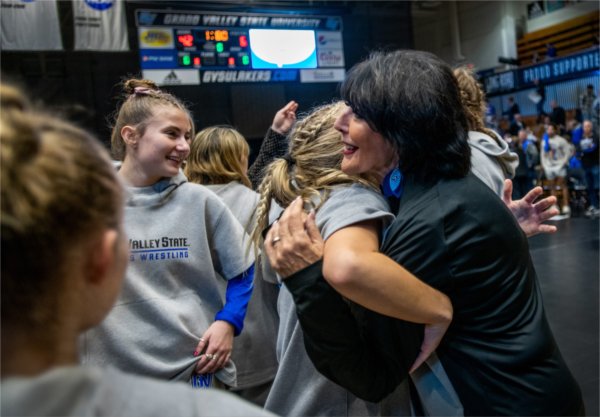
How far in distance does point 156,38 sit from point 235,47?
1.24 m

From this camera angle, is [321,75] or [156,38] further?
[321,75]

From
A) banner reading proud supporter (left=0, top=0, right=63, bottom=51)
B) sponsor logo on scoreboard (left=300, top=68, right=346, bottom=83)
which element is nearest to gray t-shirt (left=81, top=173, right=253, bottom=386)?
banner reading proud supporter (left=0, top=0, right=63, bottom=51)

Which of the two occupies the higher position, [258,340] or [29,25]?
[29,25]

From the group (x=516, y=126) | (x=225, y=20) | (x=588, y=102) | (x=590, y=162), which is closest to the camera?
(x=225, y=20)

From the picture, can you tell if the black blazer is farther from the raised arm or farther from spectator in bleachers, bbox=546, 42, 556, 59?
spectator in bleachers, bbox=546, 42, 556, 59

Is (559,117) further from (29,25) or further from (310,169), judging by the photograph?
(310,169)

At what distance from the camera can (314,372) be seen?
1193mm

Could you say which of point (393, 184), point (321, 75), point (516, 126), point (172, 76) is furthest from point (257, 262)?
point (516, 126)

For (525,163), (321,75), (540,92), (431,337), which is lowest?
(431,337)

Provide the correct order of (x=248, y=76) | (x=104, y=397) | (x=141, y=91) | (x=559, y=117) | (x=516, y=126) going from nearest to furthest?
(x=104, y=397) < (x=141, y=91) < (x=248, y=76) < (x=559, y=117) < (x=516, y=126)

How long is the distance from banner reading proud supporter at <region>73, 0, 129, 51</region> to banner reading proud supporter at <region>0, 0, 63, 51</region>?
1.00 ft

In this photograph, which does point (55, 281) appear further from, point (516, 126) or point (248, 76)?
point (516, 126)

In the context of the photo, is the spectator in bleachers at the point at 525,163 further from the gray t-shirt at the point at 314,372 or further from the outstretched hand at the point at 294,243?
the outstretched hand at the point at 294,243

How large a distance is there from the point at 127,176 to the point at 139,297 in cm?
40
